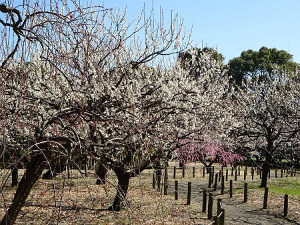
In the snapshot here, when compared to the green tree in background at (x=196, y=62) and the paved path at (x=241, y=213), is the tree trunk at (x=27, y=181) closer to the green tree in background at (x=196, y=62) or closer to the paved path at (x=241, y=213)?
the paved path at (x=241, y=213)

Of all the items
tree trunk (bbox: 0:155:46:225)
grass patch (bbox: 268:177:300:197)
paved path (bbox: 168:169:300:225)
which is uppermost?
tree trunk (bbox: 0:155:46:225)

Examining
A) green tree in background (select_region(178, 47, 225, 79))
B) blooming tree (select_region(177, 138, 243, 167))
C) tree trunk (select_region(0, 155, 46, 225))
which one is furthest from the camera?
green tree in background (select_region(178, 47, 225, 79))

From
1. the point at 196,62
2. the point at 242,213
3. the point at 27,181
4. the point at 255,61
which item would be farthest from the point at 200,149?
the point at 255,61

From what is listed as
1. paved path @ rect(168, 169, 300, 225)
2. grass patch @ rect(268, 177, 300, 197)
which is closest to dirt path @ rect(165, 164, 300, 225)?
paved path @ rect(168, 169, 300, 225)

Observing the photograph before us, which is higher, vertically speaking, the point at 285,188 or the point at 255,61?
the point at 255,61

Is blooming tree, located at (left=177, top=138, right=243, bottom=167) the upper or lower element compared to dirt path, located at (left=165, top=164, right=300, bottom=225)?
upper

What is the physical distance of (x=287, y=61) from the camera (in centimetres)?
3753

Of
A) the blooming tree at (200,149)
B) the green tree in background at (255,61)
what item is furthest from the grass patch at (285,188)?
the green tree in background at (255,61)

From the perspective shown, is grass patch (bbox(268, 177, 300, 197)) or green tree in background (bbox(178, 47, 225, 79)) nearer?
green tree in background (bbox(178, 47, 225, 79))

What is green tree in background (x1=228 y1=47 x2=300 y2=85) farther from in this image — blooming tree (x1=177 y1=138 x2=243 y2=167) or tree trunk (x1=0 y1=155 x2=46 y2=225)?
tree trunk (x1=0 y1=155 x2=46 y2=225)

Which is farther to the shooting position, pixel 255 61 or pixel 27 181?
pixel 255 61

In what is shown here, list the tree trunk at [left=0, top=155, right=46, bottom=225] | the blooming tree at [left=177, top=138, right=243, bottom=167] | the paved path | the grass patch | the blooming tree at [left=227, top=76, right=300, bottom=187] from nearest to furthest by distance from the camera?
1. the tree trunk at [left=0, top=155, right=46, bottom=225]
2. the paved path
3. the blooming tree at [left=177, top=138, right=243, bottom=167]
4. the grass patch
5. the blooming tree at [left=227, top=76, right=300, bottom=187]

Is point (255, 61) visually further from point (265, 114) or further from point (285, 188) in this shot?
point (285, 188)

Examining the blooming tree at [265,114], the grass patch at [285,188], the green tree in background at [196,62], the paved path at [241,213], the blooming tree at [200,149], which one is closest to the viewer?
the paved path at [241,213]
